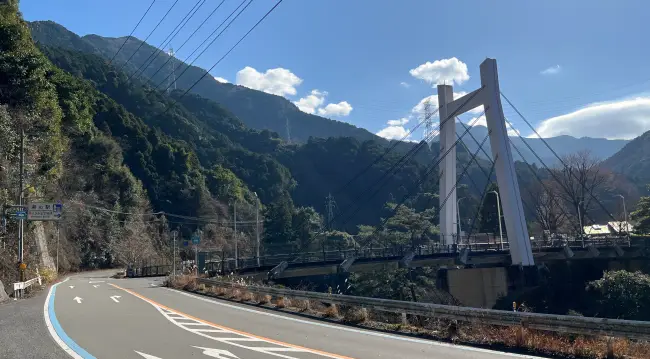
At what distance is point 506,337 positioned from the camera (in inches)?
322

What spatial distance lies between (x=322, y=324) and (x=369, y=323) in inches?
43.6

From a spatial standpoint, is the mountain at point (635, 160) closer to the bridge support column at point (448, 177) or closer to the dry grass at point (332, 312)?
the bridge support column at point (448, 177)

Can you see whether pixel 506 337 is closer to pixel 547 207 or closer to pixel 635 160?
pixel 547 207

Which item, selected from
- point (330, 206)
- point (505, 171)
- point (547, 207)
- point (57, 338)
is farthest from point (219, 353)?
point (330, 206)

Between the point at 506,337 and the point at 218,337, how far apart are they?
17.2ft

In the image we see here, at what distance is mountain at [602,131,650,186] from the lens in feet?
355

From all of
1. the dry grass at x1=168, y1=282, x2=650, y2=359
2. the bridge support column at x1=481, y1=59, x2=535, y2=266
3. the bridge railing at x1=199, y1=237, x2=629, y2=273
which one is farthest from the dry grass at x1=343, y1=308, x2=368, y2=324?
the bridge support column at x1=481, y1=59, x2=535, y2=266

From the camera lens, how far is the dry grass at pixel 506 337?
6.91m

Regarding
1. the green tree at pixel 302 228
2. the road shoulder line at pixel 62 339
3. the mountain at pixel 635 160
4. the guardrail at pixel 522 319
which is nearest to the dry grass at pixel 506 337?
the guardrail at pixel 522 319

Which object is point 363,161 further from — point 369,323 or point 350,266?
point 369,323

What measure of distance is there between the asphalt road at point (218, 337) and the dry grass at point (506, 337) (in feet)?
1.92

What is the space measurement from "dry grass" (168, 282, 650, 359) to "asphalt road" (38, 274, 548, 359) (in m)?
0.58

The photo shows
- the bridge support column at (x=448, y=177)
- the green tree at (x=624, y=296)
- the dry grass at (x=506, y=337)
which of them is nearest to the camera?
the dry grass at (x=506, y=337)

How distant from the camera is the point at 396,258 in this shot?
1366 inches
